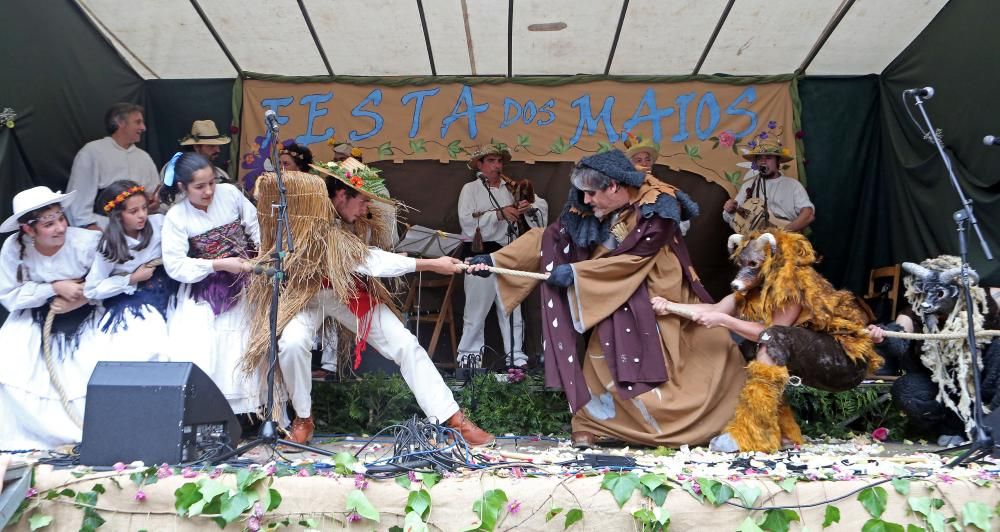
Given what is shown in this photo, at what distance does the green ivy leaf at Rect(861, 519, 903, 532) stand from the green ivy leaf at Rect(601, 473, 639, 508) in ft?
2.75

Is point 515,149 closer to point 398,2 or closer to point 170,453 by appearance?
point 398,2

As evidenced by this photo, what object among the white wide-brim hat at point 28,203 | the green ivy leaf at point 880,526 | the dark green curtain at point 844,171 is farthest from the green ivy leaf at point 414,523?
the dark green curtain at point 844,171

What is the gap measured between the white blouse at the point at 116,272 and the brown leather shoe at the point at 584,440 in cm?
251

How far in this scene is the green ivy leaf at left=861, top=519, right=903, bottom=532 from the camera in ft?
9.75

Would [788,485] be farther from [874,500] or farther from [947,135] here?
[947,135]

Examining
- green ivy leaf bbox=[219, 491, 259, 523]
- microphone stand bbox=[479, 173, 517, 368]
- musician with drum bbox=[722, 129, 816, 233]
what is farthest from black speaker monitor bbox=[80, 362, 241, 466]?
musician with drum bbox=[722, 129, 816, 233]

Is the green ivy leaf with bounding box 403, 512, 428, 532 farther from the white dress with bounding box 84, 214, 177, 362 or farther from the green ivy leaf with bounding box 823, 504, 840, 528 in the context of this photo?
the white dress with bounding box 84, 214, 177, 362

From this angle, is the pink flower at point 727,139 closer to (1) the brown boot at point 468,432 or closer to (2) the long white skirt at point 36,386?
(1) the brown boot at point 468,432

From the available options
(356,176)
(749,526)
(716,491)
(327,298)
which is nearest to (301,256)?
(327,298)

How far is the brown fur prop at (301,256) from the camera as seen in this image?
4250mm

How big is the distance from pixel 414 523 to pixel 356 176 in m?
2.14

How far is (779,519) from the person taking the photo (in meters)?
3.01

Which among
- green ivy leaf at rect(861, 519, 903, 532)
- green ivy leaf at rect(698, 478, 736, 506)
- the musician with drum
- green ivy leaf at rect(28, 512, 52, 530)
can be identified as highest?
the musician with drum

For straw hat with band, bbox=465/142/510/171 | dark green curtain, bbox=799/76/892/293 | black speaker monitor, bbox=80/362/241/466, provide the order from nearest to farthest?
black speaker monitor, bbox=80/362/241/466
straw hat with band, bbox=465/142/510/171
dark green curtain, bbox=799/76/892/293
